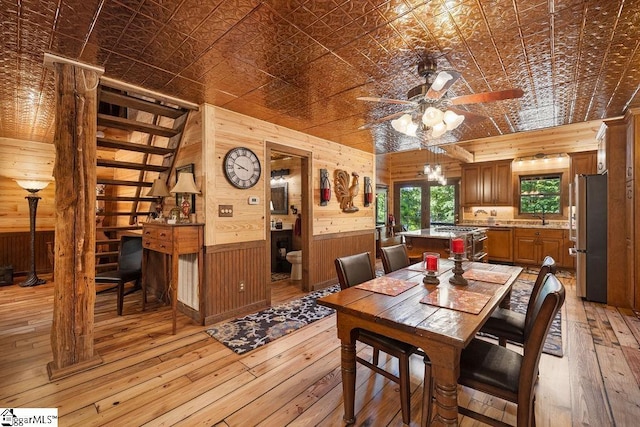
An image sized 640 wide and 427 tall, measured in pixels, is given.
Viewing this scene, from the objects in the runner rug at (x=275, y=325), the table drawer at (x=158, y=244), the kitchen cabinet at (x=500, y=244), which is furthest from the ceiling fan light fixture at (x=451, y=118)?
the kitchen cabinet at (x=500, y=244)

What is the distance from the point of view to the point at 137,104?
3.05 m

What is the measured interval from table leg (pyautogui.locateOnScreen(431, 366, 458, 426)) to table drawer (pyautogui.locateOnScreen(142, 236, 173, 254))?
261 centimetres

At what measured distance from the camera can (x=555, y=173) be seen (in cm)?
602

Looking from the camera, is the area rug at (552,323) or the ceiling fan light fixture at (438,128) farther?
the area rug at (552,323)

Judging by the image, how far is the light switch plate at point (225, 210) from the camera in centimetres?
320

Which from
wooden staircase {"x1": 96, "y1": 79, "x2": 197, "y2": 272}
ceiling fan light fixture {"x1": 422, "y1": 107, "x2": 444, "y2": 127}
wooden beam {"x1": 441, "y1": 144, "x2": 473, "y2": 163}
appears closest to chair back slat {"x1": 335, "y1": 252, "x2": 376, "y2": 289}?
ceiling fan light fixture {"x1": 422, "y1": 107, "x2": 444, "y2": 127}

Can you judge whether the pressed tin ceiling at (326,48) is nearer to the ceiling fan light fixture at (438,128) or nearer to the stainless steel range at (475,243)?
the ceiling fan light fixture at (438,128)

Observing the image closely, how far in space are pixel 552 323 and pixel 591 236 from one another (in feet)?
9.41

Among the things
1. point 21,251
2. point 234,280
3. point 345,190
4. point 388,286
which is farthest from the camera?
point 21,251

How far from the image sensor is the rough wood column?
2.21m

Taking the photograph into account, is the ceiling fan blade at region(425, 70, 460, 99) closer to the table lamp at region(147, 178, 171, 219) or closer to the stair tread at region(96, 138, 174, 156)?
the stair tread at region(96, 138, 174, 156)

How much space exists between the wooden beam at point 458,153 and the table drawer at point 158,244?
16.2ft

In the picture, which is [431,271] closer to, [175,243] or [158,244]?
[175,243]

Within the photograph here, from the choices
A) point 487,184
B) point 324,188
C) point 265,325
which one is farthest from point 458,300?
point 487,184
